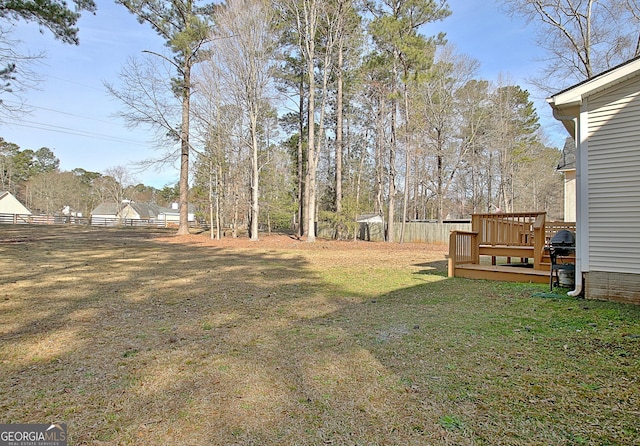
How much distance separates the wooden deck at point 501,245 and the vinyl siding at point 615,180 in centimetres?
169

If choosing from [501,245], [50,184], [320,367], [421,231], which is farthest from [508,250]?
[50,184]

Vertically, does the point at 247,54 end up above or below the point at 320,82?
below

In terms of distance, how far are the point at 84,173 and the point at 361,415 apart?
67690 millimetres

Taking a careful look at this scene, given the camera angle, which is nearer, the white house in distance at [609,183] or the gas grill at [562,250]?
the white house in distance at [609,183]

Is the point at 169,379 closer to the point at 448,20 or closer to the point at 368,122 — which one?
the point at 448,20

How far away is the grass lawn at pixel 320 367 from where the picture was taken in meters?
1.94

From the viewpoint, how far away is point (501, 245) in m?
7.50

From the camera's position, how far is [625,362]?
2746 millimetres

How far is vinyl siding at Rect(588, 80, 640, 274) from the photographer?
459cm

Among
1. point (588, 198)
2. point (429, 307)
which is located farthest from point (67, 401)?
point (588, 198)

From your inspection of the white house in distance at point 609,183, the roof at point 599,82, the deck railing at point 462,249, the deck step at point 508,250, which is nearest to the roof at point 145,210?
the deck railing at point 462,249

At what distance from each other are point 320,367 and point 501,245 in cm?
617

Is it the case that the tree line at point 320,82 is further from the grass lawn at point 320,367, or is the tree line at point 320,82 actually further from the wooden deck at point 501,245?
the grass lawn at point 320,367

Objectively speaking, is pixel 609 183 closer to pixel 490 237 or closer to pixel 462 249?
pixel 490 237
